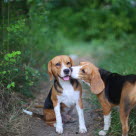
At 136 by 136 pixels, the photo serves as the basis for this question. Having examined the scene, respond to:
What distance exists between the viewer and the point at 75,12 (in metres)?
17.4

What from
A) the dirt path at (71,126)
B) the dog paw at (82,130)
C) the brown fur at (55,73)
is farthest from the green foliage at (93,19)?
the dog paw at (82,130)

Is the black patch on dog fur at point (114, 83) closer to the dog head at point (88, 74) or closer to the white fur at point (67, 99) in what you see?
the dog head at point (88, 74)

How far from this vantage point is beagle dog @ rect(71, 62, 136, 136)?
178 inches

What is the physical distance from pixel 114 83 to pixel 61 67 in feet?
3.48

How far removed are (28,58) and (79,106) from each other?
2472mm

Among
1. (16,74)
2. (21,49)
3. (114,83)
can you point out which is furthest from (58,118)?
(21,49)

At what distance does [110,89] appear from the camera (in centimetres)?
496

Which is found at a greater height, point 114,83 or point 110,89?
point 114,83

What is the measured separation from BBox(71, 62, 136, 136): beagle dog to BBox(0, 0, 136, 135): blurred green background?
442mm

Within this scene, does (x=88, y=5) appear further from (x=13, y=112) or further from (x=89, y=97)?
(x=13, y=112)

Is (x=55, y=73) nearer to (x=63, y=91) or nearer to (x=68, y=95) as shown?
(x=63, y=91)

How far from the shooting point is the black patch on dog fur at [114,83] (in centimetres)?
470

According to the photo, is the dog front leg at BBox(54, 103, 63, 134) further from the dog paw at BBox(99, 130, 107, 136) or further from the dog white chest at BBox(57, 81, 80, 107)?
the dog paw at BBox(99, 130, 107, 136)

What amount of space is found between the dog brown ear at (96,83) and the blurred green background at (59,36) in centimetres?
74
